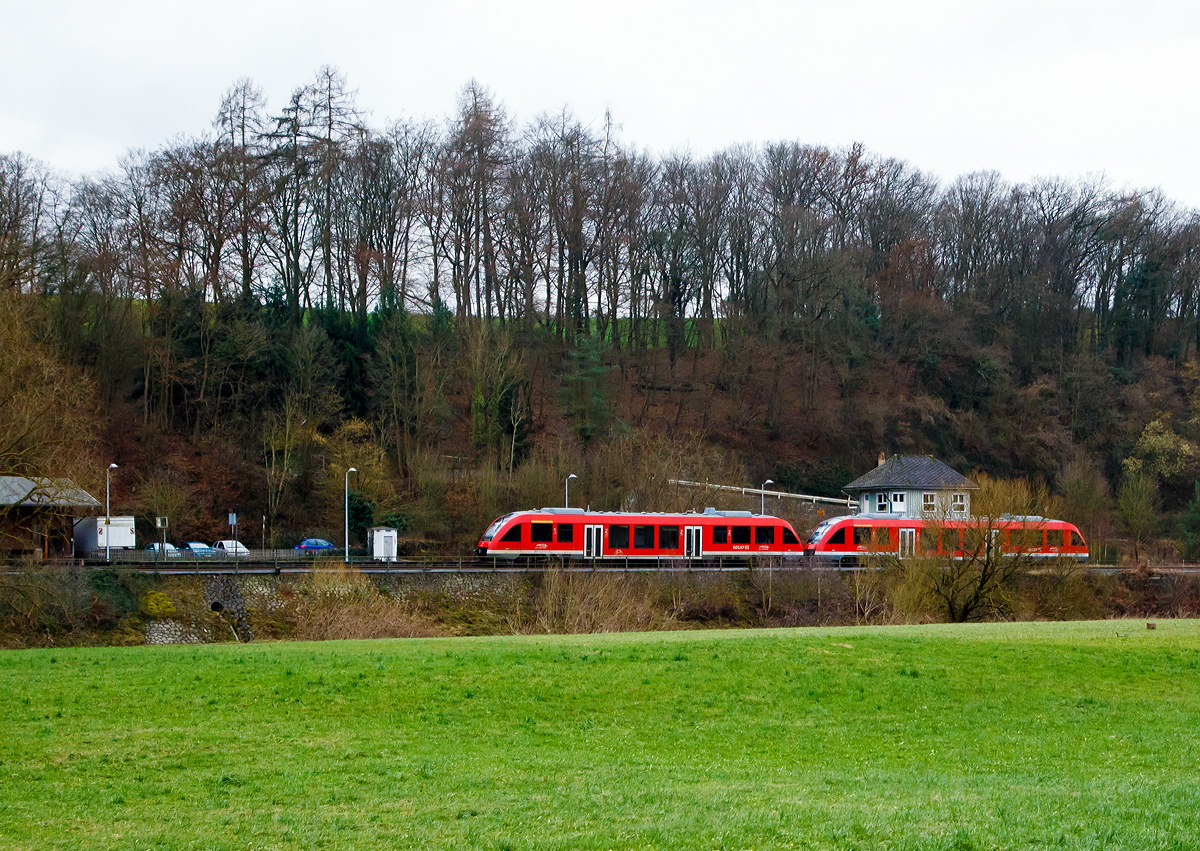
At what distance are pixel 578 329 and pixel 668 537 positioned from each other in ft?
88.6

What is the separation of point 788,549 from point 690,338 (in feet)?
98.1

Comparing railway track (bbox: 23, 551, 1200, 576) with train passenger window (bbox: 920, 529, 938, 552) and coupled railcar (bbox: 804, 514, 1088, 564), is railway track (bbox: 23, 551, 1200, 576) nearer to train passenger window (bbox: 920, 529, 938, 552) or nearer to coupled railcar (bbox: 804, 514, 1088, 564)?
coupled railcar (bbox: 804, 514, 1088, 564)

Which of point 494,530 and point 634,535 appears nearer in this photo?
point 494,530

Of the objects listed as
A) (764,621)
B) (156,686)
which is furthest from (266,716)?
(764,621)

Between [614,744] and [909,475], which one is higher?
[909,475]

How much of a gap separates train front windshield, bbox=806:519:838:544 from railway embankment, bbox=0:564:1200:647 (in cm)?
637

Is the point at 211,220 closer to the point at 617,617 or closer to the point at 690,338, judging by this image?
the point at 690,338

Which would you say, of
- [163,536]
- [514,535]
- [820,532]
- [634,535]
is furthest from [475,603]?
[820,532]

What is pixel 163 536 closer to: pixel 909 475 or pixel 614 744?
pixel 909 475

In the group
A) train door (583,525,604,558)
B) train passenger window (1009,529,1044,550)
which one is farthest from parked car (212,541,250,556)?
train passenger window (1009,529,1044,550)

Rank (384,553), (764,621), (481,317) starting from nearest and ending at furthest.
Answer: (764,621) → (384,553) → (481,317)

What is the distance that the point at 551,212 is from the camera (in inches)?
2763

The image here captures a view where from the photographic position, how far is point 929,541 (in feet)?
127

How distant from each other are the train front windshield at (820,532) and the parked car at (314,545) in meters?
24.6
